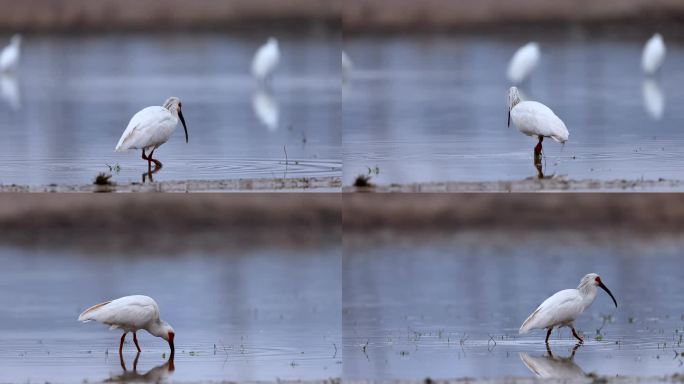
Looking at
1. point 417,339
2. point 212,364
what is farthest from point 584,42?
point 212,364

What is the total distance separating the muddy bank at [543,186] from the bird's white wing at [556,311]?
0.75 meters

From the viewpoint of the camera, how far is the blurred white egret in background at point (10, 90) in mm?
13250

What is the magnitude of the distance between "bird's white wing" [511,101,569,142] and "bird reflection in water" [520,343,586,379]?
1183 mm

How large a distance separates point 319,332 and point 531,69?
5.45m

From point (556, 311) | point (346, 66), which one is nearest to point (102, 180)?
point (556, 311)

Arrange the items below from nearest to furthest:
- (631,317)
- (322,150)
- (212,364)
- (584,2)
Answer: (212,364) < (631,317) < (322,150) < (584,2)

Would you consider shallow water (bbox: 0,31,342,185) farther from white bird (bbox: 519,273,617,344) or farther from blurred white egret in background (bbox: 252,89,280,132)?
white bird (bbox: 519,273,617,344)

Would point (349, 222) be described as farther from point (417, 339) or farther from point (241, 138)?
point (417, 339)

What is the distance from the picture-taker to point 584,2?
1842 cm

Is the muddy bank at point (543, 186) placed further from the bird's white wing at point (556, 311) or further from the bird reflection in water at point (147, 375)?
the bird reflection in water at point (147, 375)

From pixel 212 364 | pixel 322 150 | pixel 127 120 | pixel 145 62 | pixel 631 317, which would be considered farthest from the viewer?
pixel 145 62

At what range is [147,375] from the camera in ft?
26.0

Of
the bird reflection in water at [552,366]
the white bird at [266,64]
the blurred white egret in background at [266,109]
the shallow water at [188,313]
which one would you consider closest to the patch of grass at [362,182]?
the shallow water at [188,313]

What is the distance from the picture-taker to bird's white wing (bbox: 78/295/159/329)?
27.6ft
